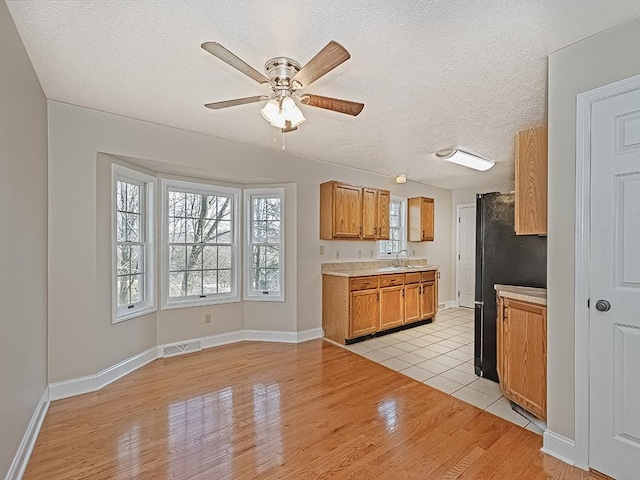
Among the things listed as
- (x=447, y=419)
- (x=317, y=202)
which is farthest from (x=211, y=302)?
(x=447, y=419)

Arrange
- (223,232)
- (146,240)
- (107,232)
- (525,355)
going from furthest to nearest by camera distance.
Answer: (223,232)
(146,240)
(107,232)
(525,355)

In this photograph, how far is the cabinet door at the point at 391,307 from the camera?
4594 mm

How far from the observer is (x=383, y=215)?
5.20m

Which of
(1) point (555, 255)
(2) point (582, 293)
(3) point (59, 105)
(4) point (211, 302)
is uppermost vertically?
(3) point (59, 105)

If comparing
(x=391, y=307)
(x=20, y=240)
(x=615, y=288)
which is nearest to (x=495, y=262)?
(x=615, y=288)

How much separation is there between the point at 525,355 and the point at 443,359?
139cm

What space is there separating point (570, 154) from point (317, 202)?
303 centimetres

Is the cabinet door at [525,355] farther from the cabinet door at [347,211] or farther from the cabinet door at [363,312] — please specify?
the cabinet door at [347,211]

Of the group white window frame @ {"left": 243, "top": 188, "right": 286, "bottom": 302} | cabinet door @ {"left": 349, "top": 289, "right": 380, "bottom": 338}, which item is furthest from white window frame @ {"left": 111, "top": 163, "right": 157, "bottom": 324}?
cabinet door @ {"left": 349, "top": 289, "right": 380, "bottom": 338}

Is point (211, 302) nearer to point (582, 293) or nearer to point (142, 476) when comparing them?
point (142, 476)

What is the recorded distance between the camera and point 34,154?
7.53 feet

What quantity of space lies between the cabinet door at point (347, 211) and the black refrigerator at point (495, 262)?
185 centimetres

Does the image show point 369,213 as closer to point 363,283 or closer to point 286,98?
point 363,283

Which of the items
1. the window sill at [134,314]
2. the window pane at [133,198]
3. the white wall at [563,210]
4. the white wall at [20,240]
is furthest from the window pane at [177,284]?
the white wall at [563,210]
